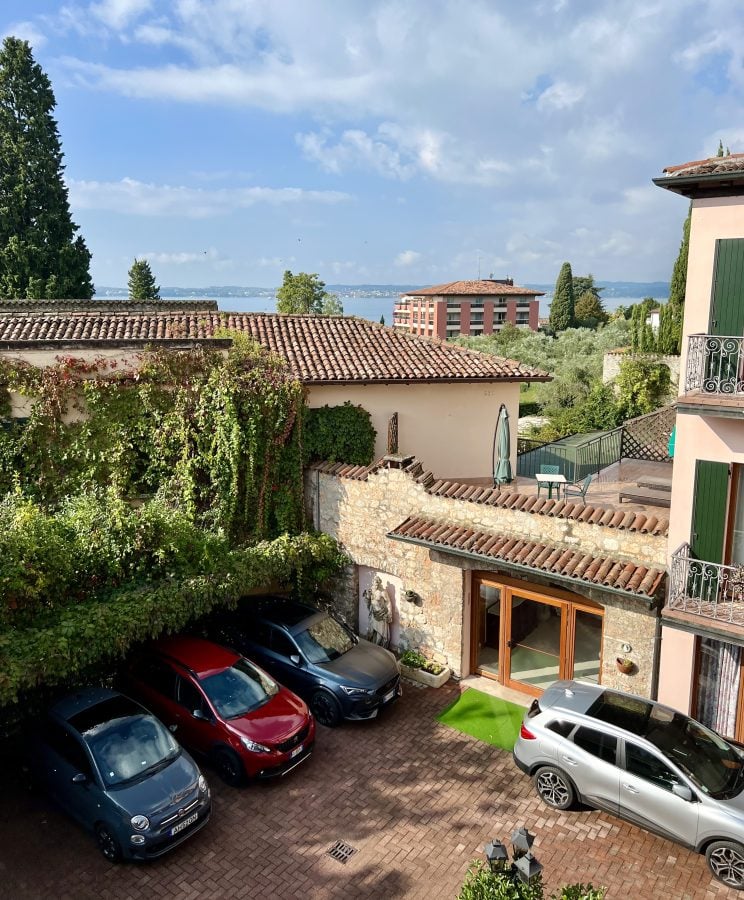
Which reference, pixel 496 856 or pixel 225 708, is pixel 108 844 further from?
pixel 496 856

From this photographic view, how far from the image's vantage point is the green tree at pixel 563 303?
88375 millimetres

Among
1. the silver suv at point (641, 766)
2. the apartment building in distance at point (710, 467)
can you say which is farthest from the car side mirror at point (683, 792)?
the apartment building in distance at point (710, 467)

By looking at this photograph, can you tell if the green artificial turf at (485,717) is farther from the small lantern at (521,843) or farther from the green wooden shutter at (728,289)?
the green wooden shutter at (728,289)

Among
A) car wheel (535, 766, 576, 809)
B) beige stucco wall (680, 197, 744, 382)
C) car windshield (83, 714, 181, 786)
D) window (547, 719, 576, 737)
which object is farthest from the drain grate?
beige stucco wall (680, 197, 744, 382)

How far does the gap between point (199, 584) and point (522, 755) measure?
659cm

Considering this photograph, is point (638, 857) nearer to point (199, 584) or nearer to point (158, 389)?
point (199, 584)

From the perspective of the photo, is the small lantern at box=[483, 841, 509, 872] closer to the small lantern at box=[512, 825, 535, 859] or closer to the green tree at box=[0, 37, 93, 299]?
the small lantern at box=[512, 825, 535, 859]

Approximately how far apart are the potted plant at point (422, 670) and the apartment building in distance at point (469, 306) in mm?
92521

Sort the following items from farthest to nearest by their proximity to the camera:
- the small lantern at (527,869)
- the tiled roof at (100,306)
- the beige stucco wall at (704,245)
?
1. the tiled roof at (100,306)
2. the beige stucco wall at (704,245)
3. the small lantern at (527,869)

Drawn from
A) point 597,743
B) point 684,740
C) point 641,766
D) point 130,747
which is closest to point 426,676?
point 597,743

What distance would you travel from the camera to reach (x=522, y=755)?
36.6 ft

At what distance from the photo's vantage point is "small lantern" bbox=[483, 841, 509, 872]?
645cm

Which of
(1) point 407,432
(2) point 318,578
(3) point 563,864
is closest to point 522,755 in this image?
(3) point 563,864

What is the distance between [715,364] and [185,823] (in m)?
10.6
